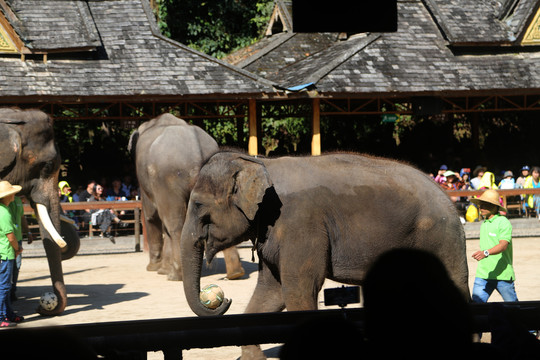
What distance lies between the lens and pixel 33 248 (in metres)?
17.0

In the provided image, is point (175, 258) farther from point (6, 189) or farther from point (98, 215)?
point (98, 215)

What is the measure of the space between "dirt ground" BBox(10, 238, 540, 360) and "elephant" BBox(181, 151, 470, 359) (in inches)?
45.6

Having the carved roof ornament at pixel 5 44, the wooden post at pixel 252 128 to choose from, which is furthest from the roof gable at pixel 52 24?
the wooden post at pixel 252 128

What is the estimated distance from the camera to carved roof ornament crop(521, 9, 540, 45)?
75.9 feet

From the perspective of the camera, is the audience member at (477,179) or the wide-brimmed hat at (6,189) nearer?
the wide-brimmed hat at (6,189)

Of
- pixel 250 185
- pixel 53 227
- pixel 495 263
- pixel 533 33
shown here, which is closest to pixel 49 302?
pixel 53 227

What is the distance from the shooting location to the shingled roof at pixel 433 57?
69.4ft

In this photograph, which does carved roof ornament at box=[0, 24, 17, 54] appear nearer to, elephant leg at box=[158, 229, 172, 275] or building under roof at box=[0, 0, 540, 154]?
building under roof at box=[0, 0, 540, 154]

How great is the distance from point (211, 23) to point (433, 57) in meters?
11.0

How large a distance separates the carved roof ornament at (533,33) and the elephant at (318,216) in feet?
58.6

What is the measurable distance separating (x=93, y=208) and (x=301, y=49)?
33.8 ft

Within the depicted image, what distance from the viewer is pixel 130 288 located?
11.9m

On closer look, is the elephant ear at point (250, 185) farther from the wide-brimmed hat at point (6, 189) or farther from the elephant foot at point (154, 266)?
the elephant foot at point (154, 266)

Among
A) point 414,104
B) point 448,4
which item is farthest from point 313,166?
point 448,4
